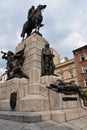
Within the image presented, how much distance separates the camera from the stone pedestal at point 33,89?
5.96 metres

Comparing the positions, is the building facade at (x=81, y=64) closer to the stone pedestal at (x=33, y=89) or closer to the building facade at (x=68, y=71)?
the building facade at (x=68, y=71)

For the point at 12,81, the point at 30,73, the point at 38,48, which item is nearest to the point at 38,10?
the point at 38,48

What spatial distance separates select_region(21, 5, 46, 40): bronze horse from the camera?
34.6 feet

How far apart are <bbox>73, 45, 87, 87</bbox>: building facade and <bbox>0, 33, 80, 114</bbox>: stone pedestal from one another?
2373 centimetres

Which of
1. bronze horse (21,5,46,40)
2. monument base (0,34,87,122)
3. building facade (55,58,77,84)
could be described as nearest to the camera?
monument base (0,34,87,122)

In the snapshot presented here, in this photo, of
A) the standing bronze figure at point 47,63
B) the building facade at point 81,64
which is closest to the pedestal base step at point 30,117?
the standing bronze figure at point 47,63

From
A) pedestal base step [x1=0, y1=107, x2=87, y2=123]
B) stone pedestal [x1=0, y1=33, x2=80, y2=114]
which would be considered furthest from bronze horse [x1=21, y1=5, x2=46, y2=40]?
pedestal base step [x1=0, y1=107, x2=87, y2=123]

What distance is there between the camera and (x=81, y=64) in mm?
33500

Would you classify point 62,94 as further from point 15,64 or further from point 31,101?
point 15,64

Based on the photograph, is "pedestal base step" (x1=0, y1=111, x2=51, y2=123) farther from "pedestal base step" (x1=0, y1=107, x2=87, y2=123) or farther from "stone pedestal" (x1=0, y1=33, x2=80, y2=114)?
"stone pedestal" (x1=0, y1=33, x2=80, y2=114)

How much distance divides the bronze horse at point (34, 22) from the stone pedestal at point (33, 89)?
1118 mm

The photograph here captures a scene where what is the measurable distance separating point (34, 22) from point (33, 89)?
5.92 meters

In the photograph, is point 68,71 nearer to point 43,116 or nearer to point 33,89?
point 33,89

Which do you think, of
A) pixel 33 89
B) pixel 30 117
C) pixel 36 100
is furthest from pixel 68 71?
pixel 30 117
